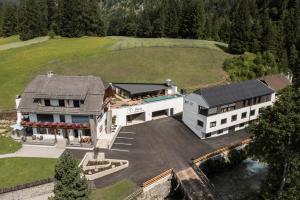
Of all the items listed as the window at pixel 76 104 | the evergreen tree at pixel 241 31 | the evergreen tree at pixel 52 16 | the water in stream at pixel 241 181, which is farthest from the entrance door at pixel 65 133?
the evergreen tree at pixel 52 16

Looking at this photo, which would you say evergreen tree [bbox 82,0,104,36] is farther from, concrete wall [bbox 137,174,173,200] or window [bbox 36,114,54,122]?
concrete wall [bbox 137,174,173,200]

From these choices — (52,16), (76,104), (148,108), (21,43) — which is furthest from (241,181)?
(52,16)

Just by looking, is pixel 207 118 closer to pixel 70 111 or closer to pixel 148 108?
pixel 148 108

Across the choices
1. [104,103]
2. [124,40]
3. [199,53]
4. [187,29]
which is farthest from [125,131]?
[187,29]

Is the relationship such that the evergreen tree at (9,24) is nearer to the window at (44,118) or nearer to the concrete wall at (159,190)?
the window at (44,118)

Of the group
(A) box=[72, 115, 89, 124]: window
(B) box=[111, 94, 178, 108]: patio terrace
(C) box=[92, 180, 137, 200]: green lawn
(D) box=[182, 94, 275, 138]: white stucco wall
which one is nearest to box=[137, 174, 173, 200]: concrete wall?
(C) box=[92, 180, 137, 200]: green lawn
